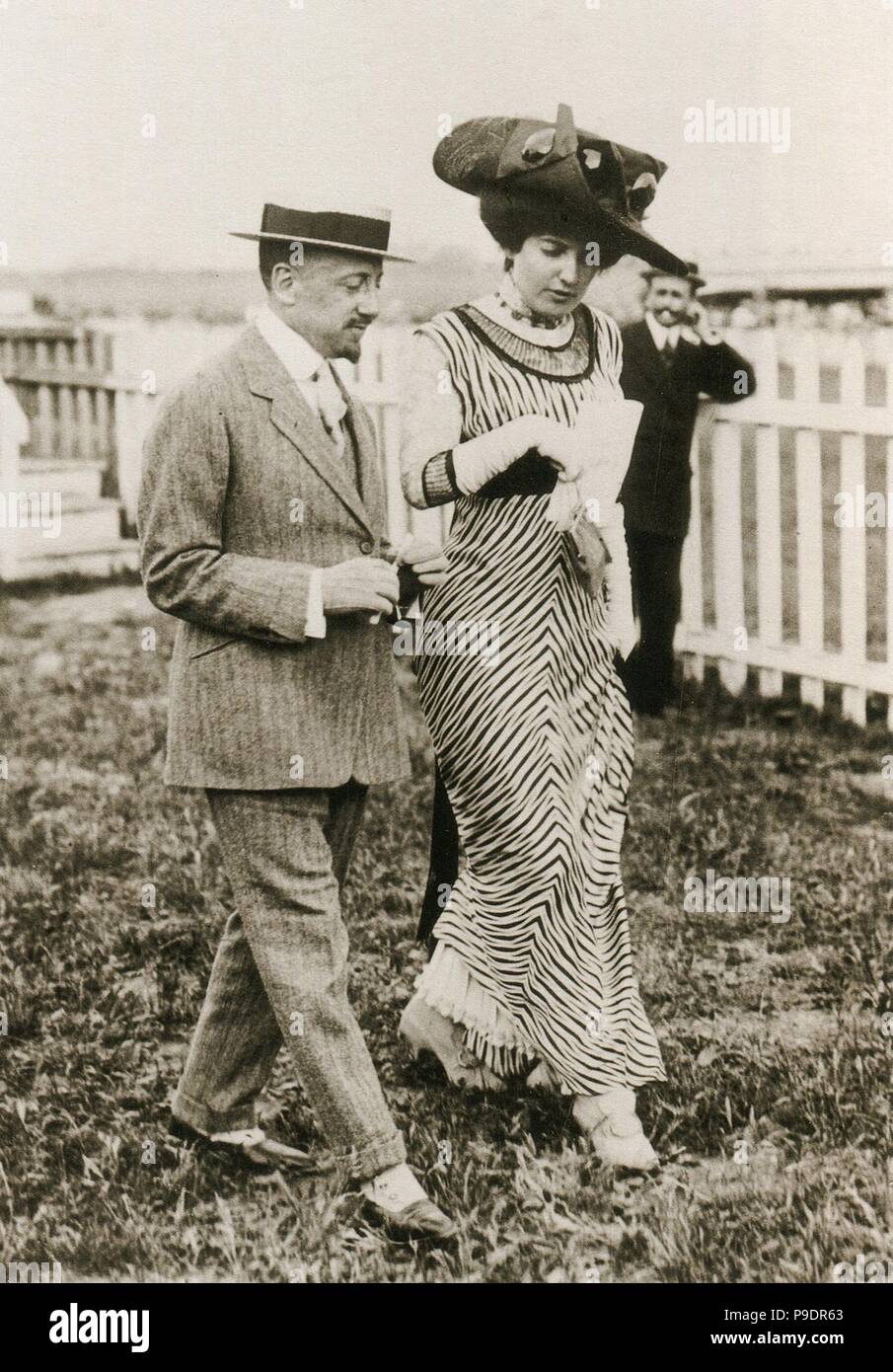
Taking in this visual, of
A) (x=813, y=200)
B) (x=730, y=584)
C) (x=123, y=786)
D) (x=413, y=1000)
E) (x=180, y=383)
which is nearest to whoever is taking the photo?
(x=180, y=383)

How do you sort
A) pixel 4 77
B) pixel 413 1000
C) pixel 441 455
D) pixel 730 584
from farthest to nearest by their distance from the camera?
pixel 730 584
pixel 4 77
pixel 413 1000
pixel 441 455

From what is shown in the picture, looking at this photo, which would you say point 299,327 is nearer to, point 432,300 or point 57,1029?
point 57,1029

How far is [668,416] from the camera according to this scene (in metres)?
5.80

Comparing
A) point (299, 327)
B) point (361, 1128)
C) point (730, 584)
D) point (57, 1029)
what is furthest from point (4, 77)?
point (730, 584)

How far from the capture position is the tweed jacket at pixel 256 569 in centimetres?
321

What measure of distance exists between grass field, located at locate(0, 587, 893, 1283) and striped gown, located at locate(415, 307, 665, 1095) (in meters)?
0.27

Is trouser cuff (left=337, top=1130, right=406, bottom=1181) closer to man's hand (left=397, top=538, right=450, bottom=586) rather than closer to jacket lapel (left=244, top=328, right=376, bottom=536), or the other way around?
man's hand (left=397, top=538, right=450, bottom=586)

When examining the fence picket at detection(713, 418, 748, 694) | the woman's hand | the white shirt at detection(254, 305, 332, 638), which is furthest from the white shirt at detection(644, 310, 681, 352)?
the white shirt at detection(254, 305, 332, 638)

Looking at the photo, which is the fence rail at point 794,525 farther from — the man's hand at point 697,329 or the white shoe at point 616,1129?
the white shoe at point 616,1129

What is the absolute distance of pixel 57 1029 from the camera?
4.27 m

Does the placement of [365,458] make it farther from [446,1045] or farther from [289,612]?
[446,1045]

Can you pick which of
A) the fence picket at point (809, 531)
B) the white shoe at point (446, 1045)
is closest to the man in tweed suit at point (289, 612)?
the white shoe at point (446, 1045)

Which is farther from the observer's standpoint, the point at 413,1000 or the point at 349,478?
the point at 413,1000

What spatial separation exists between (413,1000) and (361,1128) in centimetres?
79
